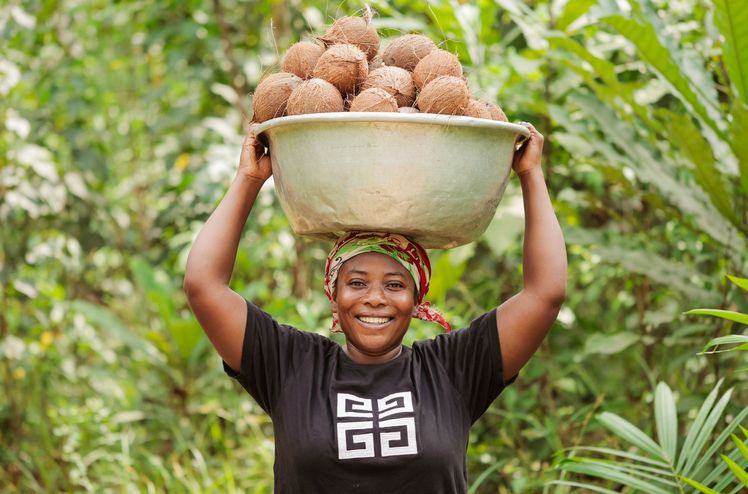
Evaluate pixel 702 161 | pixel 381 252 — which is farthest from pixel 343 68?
pixel 702 161

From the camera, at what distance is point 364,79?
1895mm

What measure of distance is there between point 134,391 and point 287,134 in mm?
3193

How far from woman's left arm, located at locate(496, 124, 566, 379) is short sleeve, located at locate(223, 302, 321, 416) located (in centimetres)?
44

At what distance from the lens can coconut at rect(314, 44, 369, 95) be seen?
1.87m

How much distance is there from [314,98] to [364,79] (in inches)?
5.5

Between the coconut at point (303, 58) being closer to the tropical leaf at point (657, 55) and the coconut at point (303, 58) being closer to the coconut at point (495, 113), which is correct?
the coconut at point (495, 113)

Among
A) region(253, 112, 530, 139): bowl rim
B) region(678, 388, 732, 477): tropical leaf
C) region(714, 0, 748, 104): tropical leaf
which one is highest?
region(714, 0, 748, 104): tropical leaf

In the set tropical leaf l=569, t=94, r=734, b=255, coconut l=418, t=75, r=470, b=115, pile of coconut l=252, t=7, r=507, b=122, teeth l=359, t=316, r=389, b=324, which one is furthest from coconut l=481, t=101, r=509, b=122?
tropical leaf l=569, t=94, r=734, b=255

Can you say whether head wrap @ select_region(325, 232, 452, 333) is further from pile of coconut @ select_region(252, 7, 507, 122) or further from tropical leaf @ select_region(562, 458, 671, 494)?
tropical leaf @ select_region(562, 458, 671, 494)

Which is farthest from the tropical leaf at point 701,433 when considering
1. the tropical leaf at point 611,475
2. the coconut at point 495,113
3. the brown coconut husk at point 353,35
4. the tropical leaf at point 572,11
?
the tropical leaf at point 572,11

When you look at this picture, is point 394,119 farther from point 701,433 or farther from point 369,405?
point 701,433

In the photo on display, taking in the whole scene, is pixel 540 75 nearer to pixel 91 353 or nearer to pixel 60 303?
pixel 60 303

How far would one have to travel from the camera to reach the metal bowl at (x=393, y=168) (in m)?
1.74

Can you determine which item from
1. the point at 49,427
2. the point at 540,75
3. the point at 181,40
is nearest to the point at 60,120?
the point at 181,40
